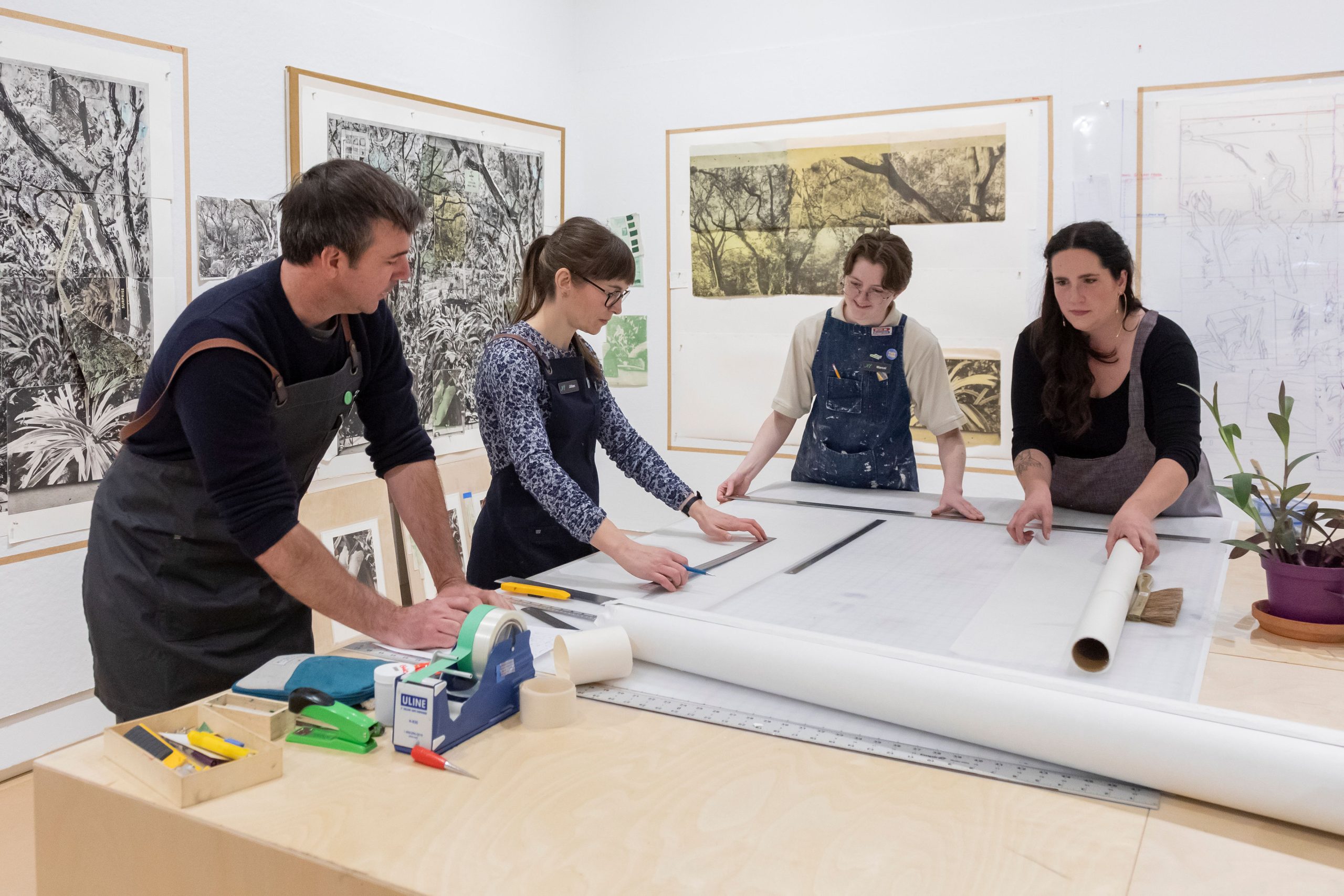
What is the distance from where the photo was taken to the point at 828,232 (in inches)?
149

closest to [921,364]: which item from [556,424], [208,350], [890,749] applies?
[556,424]

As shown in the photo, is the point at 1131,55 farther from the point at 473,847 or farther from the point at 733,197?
the point at 473,847

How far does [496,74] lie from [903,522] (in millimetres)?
2623

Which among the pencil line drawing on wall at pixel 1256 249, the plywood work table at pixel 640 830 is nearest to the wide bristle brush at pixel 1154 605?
the plywood work table at pixel 640 830

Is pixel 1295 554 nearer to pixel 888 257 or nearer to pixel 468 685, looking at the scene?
pixel 468 685

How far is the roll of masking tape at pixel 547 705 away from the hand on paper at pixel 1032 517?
3.54 ft

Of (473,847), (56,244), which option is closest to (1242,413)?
(473,847)

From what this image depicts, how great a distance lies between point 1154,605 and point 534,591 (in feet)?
3.04

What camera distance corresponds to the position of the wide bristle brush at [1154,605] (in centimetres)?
138

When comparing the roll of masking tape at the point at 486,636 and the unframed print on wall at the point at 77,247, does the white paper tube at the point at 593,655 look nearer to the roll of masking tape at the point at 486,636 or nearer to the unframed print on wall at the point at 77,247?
the roll of masking tape at the point at 486,636

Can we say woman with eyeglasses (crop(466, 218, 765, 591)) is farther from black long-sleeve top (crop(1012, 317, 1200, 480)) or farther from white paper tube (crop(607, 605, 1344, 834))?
black long-sleeve top (crop(1012, 317, 1200, 480))

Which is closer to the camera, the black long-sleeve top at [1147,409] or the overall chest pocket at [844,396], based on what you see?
the black long-sleeve top at [1147,409]

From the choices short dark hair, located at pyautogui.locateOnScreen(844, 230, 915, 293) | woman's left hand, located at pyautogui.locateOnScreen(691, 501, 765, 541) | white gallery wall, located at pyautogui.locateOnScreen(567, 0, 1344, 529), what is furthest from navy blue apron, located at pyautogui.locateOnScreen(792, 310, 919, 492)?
white gallery wall, located at pyautogui.locateOnScreen(567, 0, 1344, 529)

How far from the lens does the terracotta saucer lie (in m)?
1.38
